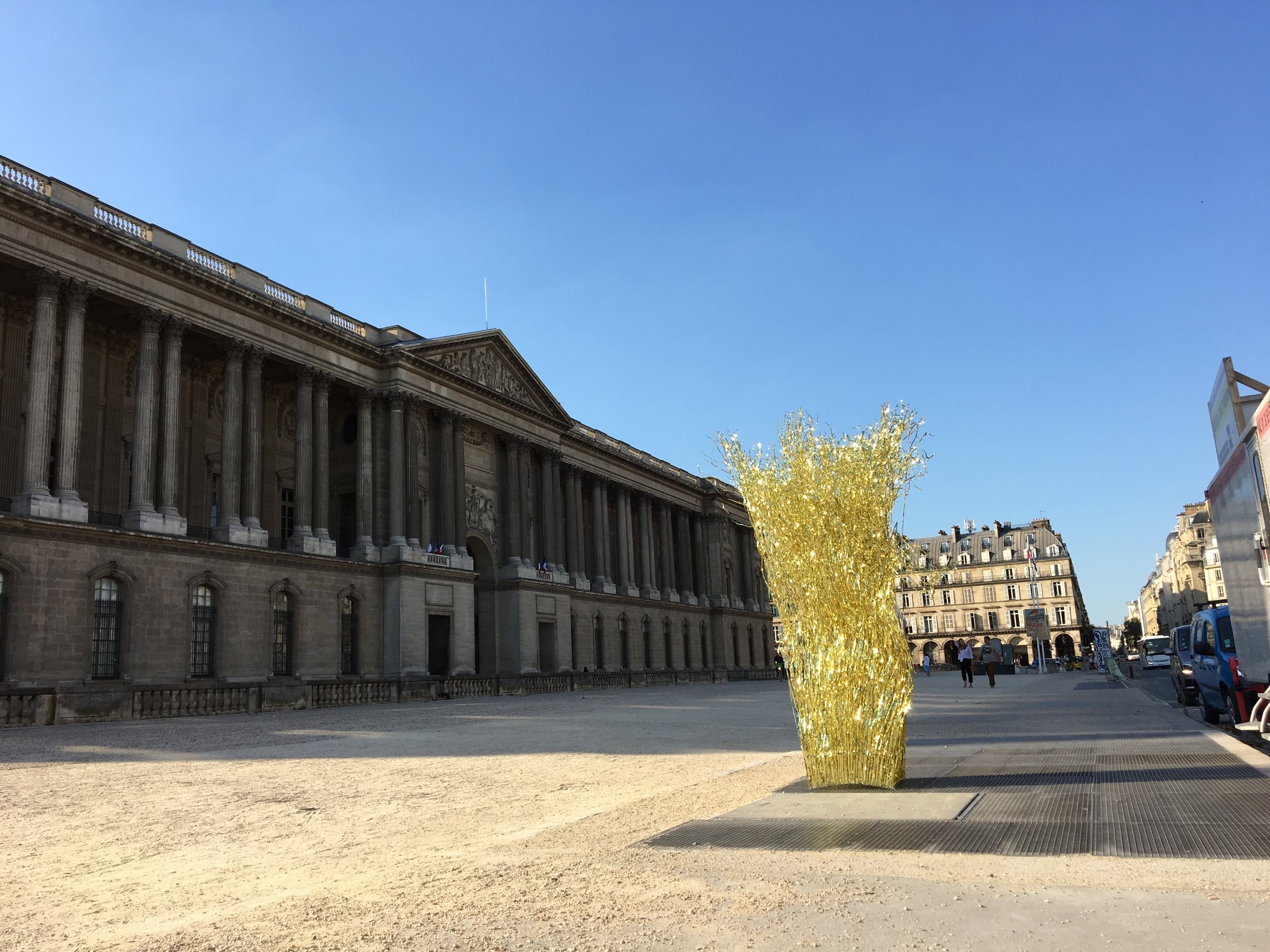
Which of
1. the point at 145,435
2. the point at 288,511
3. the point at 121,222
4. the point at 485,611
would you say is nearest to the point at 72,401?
the point at 145,435

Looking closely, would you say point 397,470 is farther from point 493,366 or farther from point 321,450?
point 493,366

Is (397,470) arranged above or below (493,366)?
below

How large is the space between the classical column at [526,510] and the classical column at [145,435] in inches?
784

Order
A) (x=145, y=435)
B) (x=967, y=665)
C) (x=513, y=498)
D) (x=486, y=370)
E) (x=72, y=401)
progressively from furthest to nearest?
(x=513, y=498) < (x=486, y=370) < (x=967, y=665) < (x=145, y=435) < (x=72, y=401)

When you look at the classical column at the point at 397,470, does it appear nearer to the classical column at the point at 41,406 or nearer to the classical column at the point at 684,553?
the classical column at the point at 41,406

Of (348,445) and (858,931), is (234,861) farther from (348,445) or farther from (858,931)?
(348,445)

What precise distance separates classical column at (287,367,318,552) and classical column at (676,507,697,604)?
36.5 metres

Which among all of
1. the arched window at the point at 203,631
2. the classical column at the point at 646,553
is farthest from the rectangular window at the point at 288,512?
the classical column at the point at 646,553

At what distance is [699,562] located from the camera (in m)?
73.8

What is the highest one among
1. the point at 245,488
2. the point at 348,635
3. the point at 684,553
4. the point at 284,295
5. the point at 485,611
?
the point at 284,295

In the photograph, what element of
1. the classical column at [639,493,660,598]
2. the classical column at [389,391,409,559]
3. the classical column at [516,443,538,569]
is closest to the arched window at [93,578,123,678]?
the classical column at [389,391,409,559]

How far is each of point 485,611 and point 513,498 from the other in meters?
5.81

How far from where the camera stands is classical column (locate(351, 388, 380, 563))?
39.2 metres

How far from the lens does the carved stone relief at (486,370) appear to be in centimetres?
4450
